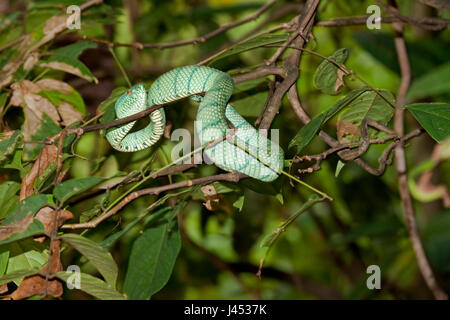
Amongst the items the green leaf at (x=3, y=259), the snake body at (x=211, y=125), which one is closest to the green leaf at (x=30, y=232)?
the green leaf at (x=3, y=259)

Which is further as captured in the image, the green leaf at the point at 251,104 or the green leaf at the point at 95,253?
the green leaf at the point at 251,104

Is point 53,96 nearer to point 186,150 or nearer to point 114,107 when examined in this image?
point 114,107

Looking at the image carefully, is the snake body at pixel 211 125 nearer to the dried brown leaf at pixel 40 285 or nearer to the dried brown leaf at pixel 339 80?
the dried brown leaf at pixel 339 80

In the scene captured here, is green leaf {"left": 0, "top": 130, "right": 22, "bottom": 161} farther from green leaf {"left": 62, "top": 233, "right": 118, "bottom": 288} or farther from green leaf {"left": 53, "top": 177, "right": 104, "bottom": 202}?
green leaf {"left": 62, "top": 233, "right": 118, "bottom": 288}

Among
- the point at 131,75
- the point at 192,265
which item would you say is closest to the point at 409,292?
the point at 192,265

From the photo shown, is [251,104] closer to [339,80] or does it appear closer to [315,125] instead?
[339,80]

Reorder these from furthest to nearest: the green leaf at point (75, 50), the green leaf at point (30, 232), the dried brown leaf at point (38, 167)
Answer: the green leaf at point (75, 50)
the dried brown leaf at point (38, 167)
the green leaf at point (30, 232)
